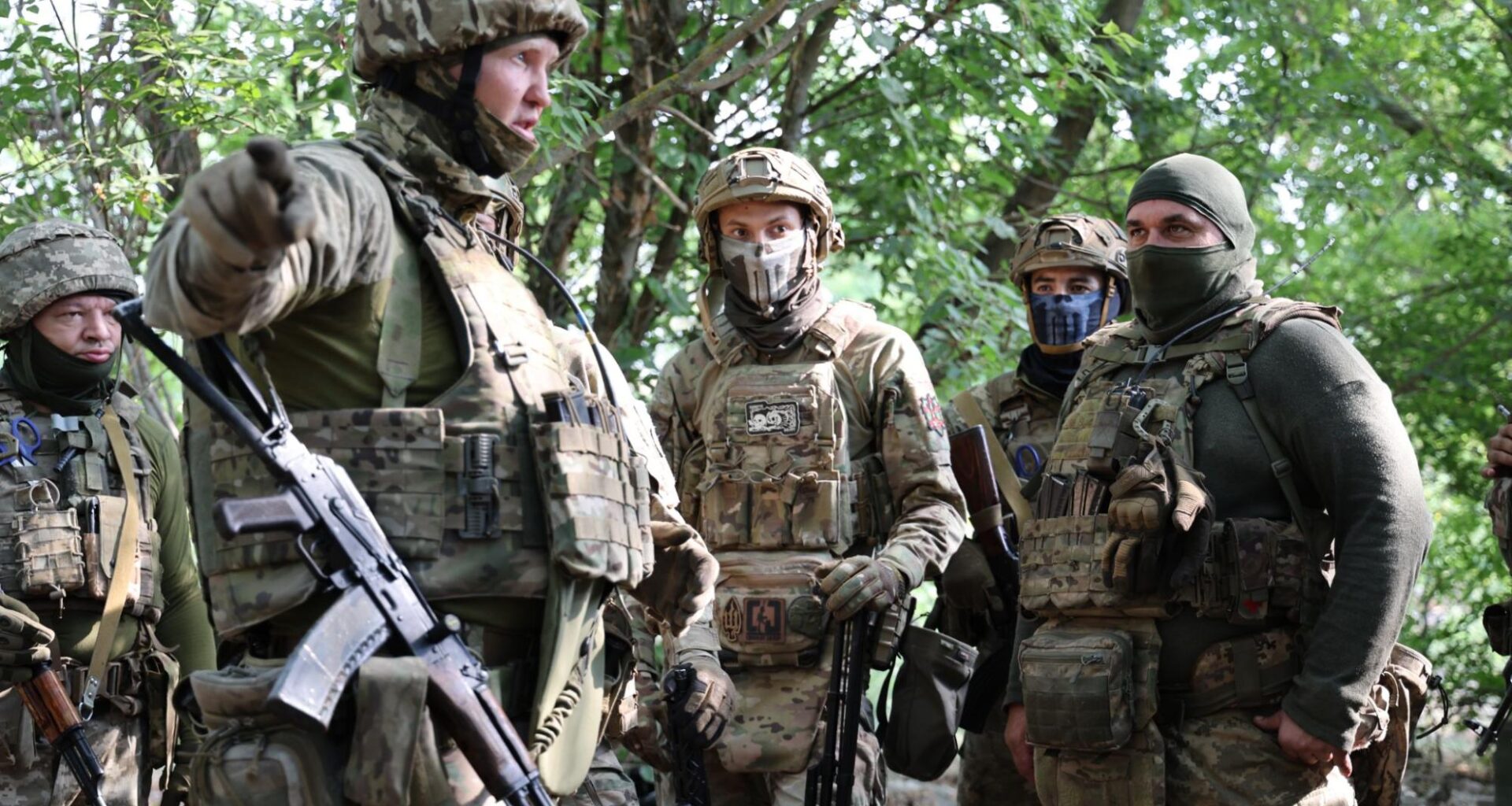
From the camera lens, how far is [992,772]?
6688 mm

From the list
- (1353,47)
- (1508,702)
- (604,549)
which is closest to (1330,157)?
(1353,47)

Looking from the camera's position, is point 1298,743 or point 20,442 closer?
point 1298,743

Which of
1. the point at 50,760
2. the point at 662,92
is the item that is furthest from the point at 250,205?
the point at 662,92

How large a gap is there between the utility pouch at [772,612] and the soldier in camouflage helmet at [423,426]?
5.90 ft

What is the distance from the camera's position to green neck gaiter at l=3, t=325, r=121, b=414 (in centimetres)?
612

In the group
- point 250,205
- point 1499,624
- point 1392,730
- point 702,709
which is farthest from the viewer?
point 1499,624

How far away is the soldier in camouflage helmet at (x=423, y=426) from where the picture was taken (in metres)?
3.29

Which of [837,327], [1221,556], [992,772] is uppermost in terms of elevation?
[837,327]

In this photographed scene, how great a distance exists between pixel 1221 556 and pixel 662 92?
177 inches

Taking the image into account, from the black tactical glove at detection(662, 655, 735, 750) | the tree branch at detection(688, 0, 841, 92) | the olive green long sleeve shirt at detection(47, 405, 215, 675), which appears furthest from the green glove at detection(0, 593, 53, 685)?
the tree branch at detection(688, 0, 841, 92)

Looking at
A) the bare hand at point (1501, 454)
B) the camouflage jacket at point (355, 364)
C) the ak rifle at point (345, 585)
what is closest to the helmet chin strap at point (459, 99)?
the camouflage jacket at point (355, 364)

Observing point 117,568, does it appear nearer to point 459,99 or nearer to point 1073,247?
point 459,99

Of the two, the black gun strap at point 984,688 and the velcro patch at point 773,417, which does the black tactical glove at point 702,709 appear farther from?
the black gun strap at point 984,688

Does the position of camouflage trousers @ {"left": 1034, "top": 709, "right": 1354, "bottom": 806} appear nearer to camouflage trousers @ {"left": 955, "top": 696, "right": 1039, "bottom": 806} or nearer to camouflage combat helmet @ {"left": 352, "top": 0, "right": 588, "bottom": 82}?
camouflage trousers @ {"left": 955, "top": 696, "right": 1039, "bottom": 806}
